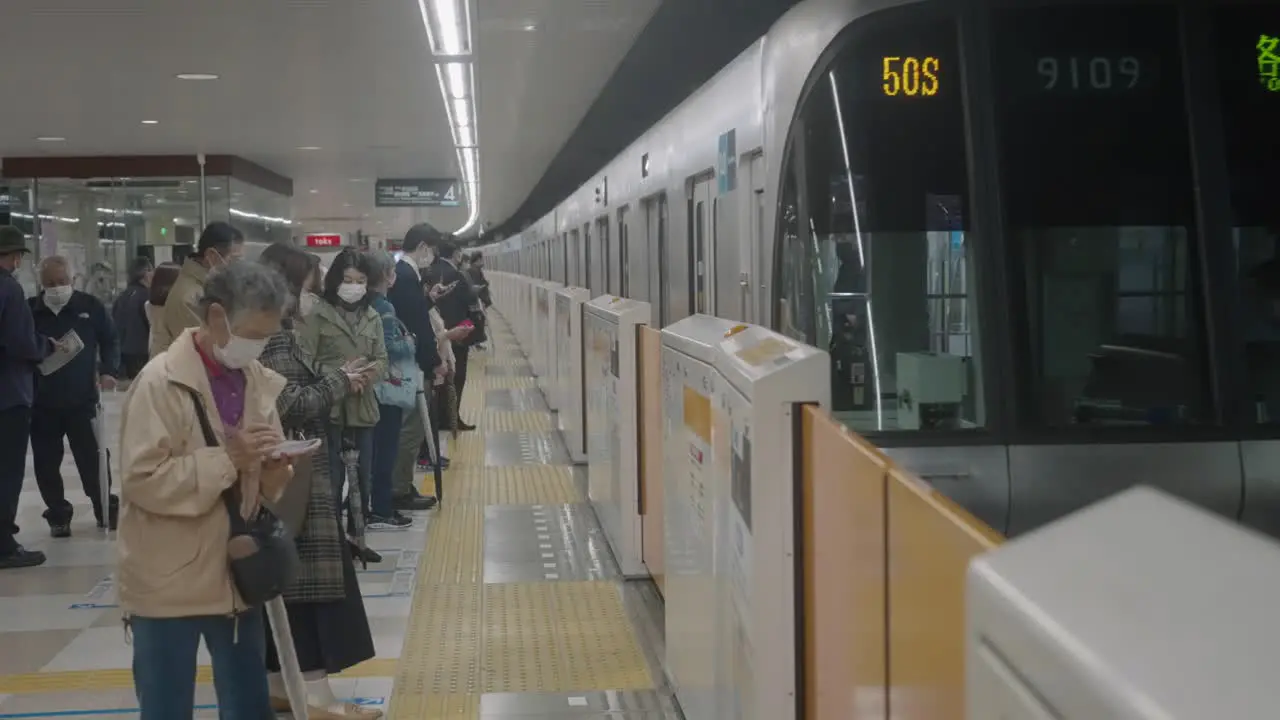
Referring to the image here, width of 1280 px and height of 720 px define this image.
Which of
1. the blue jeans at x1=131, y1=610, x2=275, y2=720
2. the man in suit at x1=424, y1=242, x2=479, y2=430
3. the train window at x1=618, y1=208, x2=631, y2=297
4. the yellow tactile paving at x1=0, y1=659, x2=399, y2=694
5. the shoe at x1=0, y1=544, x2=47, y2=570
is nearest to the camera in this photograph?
the blue jeans at x1=131, y1=610, x2=275, y2=720

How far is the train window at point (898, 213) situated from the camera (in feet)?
14.0

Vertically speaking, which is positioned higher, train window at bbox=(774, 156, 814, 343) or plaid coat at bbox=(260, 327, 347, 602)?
train window at bbox=(774, 156, 814, 343)

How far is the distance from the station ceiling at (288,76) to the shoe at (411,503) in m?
2.79

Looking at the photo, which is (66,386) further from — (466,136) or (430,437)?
(466,136)

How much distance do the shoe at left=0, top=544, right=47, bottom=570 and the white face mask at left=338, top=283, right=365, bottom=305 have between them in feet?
7.03

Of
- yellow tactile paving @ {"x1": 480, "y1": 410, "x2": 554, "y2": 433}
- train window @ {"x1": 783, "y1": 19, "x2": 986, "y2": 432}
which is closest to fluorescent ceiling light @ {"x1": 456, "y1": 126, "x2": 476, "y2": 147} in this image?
yellow tactile paving @ {"x1": 480, "y1": 410, "x2": 554, "y2": 433}

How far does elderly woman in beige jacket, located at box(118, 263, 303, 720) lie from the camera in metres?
3.24

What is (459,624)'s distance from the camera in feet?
18.9

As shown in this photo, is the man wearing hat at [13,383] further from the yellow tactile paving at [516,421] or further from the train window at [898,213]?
the yellow tactile paving at [516,421]

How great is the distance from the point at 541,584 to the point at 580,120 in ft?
30.2

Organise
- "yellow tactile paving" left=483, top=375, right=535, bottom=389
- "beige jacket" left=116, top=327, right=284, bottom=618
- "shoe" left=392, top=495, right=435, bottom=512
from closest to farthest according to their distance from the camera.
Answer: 1. "beige jacket" left=116, top=327, right=284, bottom=618
2. "shoe" left=392, top=495, right=435, bottom=512
3. "yellow tactile paving" left=483, top=375, right=535, bottom=389

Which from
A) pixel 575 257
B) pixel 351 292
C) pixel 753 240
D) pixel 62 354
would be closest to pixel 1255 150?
pixel 753 240

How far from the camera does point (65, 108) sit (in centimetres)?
1191

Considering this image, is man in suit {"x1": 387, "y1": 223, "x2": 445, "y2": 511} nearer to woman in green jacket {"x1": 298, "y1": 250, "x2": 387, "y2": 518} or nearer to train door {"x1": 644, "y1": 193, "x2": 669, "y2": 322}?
train door {"x1": 644, "y1": 193, "x2": 669, "y2": 322}
